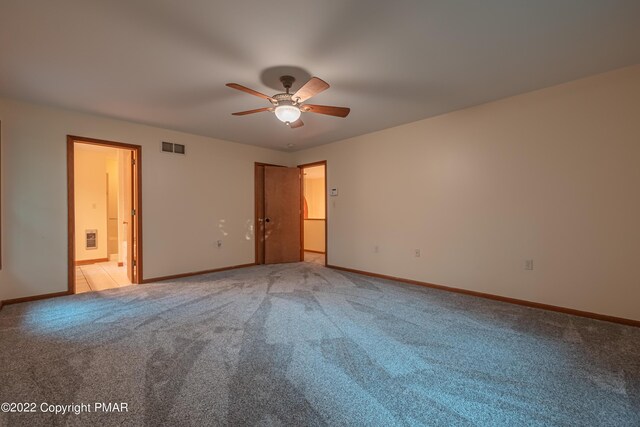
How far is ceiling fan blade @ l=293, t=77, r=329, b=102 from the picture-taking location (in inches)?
91.4

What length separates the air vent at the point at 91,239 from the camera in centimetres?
625

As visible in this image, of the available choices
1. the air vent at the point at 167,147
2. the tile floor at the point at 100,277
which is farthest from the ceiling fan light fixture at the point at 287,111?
the tile floor at the point at 100,277

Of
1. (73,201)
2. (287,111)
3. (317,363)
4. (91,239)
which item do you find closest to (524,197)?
(287,111)

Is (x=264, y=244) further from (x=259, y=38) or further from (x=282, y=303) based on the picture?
(x=259, y=38)

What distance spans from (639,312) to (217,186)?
5.84 metres

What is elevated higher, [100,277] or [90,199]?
[90,199]

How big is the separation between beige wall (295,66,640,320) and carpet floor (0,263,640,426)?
443mm

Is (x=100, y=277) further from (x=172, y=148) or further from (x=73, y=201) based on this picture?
(x=172, y=148)

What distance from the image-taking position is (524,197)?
3352mm

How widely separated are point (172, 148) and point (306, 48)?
336 cm

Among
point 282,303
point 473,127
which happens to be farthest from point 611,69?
point 282,303

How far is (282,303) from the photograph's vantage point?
135 inches

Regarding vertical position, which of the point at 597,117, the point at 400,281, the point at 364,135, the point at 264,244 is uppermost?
the point at 364,135

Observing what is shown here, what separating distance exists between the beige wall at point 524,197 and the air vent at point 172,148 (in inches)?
128
